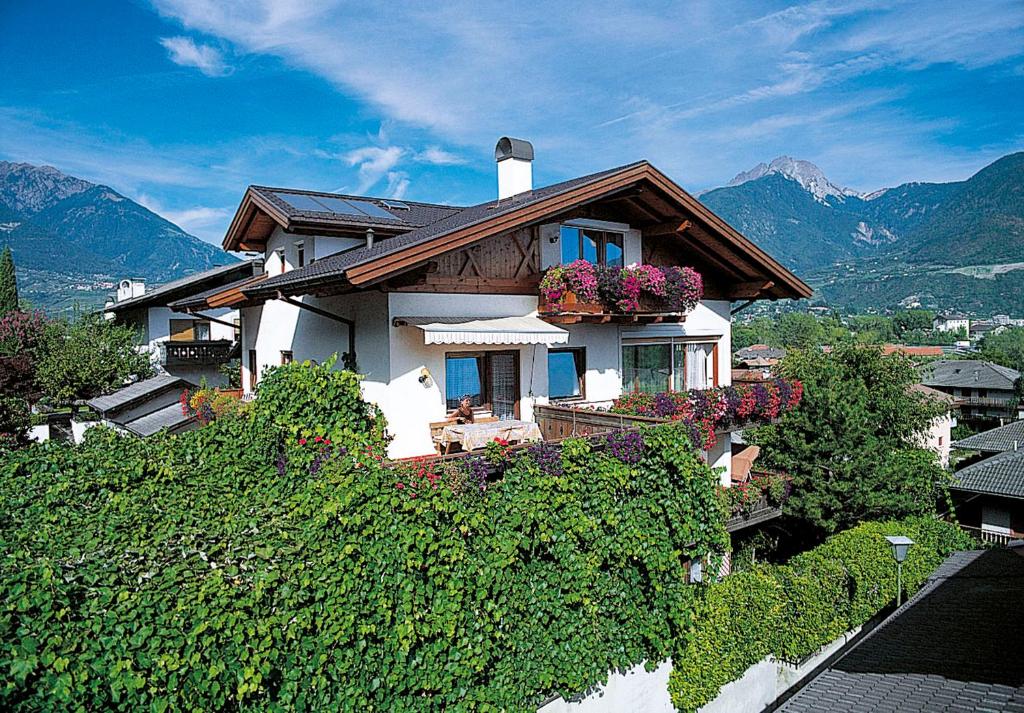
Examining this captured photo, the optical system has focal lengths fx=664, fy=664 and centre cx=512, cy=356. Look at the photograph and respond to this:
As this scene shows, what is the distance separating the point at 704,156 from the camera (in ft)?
212

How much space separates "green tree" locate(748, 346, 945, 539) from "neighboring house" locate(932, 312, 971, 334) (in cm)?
17983

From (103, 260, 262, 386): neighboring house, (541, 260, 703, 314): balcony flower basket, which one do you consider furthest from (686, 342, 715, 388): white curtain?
(103, 260, 262, 386): neighboring house

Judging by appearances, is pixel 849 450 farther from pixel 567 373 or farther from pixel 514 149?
pixel 514 149

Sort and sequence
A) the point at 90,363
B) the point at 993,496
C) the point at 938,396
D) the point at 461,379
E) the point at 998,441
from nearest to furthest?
1. the point at 461,379
2. the point at 993,496
3. the point at 90,363
4. the point at 938,396
5. the point at 998,441

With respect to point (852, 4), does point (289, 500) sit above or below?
below

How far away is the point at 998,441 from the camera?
3944cm

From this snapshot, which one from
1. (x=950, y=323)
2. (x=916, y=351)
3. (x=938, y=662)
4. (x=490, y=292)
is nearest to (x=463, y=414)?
(x=490, y=292)

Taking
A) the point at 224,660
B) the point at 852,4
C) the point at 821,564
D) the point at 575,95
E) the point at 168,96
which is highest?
the point at 168,96

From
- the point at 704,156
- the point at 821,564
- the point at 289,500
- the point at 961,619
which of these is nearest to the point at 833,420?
the point at 821,564

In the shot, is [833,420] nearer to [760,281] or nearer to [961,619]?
[760,281]

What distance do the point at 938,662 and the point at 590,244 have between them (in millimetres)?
11374

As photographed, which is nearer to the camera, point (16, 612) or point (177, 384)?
point (16, 612)

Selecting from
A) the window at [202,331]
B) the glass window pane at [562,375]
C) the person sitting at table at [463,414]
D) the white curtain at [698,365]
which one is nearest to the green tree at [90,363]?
the window at [202,331]

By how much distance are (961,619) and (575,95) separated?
32.4 meters
